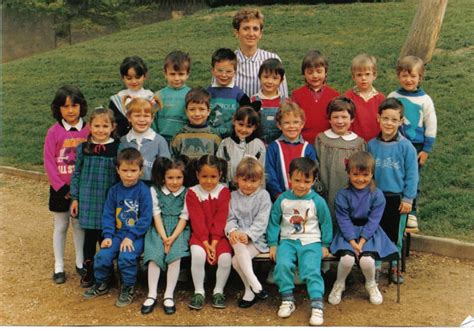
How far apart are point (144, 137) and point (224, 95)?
0.76m

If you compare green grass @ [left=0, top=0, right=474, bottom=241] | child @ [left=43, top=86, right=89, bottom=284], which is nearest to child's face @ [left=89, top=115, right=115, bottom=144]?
child @ [left=43, top=86, right=89, bottom=284]

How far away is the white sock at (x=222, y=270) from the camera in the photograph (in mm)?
4621

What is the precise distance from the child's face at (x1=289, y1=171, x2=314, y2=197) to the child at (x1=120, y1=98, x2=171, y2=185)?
101 cm

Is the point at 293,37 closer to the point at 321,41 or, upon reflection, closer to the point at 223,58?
the point at 321,41

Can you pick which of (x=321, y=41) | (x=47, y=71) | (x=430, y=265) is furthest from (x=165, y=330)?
(x=47, y=71)

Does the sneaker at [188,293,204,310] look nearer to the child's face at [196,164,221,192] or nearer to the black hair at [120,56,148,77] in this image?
the child's face at [196,164,221,192]

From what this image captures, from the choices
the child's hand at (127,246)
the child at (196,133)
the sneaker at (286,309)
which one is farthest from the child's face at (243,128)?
the sneaker at (286,309)

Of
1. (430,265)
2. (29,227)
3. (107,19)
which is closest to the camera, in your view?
(430,265)

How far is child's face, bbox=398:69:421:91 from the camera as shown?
5180 millimetres

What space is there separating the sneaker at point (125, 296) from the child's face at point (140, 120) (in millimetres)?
1197

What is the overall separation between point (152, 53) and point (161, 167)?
1024cm

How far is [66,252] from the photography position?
5.89 meters

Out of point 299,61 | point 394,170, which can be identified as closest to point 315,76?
point 394,170

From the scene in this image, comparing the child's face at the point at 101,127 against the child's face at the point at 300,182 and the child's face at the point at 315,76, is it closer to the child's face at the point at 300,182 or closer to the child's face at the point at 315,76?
the child's face at the point at 300,182
